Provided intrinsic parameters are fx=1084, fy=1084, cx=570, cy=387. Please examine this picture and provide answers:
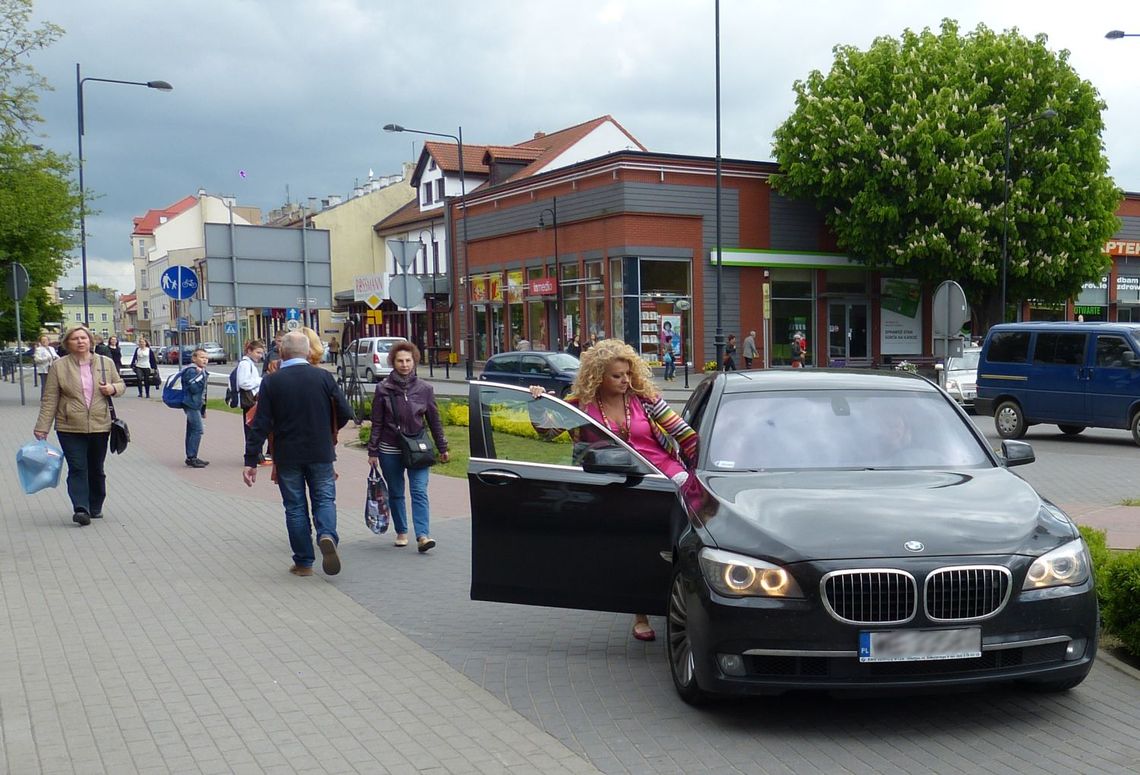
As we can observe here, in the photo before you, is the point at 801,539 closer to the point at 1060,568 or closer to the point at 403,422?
the point at 1060,568

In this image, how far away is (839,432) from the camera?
5645mm

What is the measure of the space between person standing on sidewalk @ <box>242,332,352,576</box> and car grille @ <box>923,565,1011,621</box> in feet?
15.6

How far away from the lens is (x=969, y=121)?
36.4 m

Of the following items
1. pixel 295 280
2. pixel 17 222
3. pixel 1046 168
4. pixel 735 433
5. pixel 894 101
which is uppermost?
pixel 894 101

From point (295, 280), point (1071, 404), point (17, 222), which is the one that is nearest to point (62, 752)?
point (295, 280)

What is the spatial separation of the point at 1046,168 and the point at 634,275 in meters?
14.5

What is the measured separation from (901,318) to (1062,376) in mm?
28076

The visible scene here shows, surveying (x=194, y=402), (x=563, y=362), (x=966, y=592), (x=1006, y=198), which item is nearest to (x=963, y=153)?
(x=1006, y=198)

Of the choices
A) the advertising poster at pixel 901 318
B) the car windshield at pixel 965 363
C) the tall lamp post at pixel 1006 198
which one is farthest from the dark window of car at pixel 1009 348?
the advertising poster at pixel 901 318

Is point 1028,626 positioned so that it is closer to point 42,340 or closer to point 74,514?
point 74,514

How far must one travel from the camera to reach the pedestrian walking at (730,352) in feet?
108

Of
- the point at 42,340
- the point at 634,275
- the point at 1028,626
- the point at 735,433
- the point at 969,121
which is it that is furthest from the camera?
the point at 634,275

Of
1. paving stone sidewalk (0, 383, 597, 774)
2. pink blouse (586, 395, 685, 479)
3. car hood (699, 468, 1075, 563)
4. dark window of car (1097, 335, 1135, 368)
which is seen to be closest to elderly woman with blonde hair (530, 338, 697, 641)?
pink blouse (586, 395, 685, 479)

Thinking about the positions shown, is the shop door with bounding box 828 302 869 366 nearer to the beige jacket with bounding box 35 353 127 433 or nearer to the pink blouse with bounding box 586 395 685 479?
the beige jacket with bounding box 35 353 127 433
